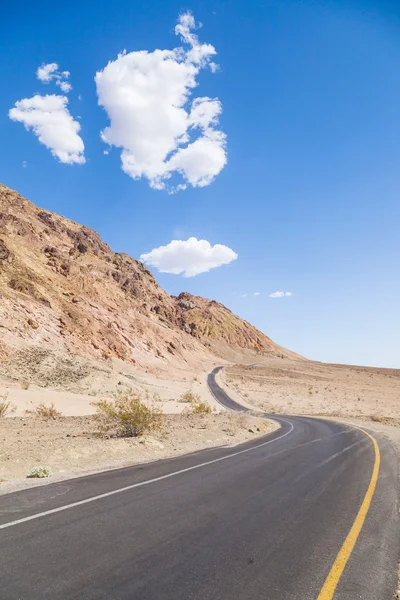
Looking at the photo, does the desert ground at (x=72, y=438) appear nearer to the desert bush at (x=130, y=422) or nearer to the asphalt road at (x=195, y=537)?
the desert bush at (x=130, y=422)

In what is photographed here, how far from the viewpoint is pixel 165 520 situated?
5.76m

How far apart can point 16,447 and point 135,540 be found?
26.3 feet

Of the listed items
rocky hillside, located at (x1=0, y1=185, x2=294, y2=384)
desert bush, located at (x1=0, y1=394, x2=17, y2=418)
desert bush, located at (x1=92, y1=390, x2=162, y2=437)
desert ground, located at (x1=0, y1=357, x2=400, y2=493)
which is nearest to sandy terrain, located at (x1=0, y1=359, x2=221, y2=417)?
desert ground, located at (x1=0, y1=357, x2=400, y2=493)

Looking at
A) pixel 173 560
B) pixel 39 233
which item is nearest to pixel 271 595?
pixel 173 560

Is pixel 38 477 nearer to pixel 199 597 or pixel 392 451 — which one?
pixel 199 597

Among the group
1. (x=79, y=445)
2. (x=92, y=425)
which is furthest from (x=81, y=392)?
(x=79, y=445)

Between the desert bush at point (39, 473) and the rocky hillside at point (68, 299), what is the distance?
80.3 ft

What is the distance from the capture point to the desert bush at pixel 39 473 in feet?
27.8

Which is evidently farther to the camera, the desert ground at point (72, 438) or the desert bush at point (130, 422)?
the desert bush at point (130, 422)

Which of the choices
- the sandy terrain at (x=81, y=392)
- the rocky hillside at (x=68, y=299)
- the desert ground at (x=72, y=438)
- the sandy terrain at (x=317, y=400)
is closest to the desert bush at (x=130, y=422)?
the desert ground at (x=72, y=438)

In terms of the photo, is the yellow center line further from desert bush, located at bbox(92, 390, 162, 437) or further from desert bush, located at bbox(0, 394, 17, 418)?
desert bush, located at bbox(0, 394, 17, 418)

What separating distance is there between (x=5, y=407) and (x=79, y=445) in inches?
399

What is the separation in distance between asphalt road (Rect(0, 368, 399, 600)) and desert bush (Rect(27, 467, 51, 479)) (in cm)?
99

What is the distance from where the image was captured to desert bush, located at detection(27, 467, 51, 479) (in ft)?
27.8
